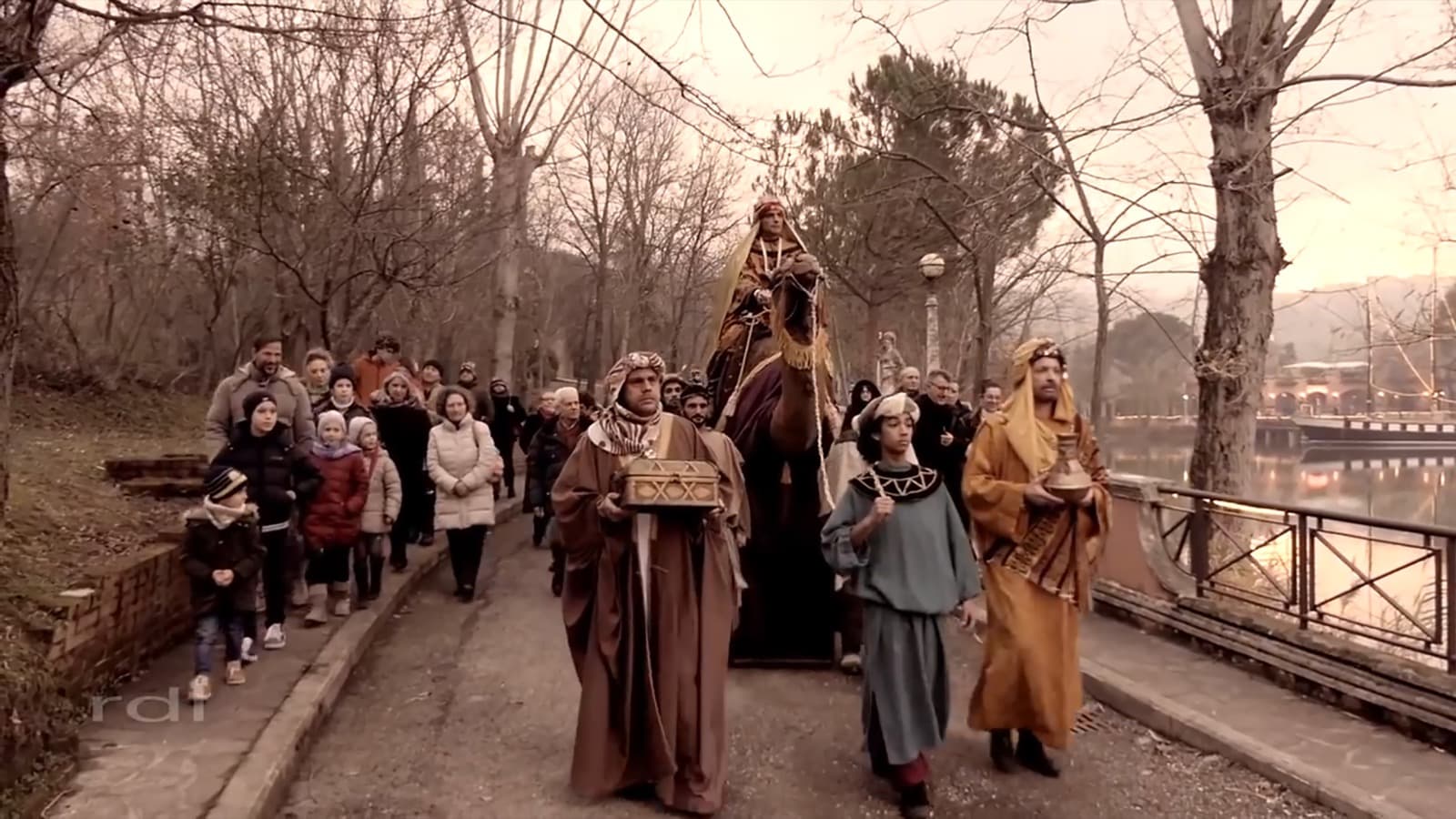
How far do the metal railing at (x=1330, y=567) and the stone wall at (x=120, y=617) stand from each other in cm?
712

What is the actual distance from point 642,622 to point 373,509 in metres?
4.01

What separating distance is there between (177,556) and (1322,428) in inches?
1807

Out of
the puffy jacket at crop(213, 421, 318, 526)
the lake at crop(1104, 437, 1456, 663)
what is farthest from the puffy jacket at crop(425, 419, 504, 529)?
the lake at crop(1104, 437, 1456, 663)

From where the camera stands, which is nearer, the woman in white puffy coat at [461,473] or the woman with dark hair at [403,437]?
the woman in white puffy coat at [461,473]

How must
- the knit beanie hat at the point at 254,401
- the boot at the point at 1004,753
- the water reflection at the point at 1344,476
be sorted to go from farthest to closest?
the water reflection at the point at 1344,476 → the knit beanie hat at the point at 254,401 → the boot at the point at 1004,753

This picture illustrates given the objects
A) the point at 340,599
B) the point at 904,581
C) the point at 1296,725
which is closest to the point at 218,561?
the point at 340,599

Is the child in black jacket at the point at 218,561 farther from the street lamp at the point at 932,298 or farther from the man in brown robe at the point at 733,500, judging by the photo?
the street lamp at the point at 932,298

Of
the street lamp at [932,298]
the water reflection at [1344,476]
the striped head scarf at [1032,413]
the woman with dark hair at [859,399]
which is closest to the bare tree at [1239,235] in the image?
the street lamp at [932,298]

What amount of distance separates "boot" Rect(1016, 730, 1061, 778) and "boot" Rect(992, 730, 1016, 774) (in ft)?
0.22

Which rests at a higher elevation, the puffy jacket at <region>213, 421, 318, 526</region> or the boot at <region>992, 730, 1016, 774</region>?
the puffy jacket at <region>213, 421, 318, 526</region>

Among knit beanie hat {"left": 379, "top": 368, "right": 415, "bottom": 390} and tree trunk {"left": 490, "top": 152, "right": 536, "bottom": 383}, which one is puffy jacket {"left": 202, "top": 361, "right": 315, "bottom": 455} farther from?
tree trunk {"left": 490, "top": 152, "right": 536, "bottom": 383}

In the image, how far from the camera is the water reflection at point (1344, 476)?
2573 centimetres

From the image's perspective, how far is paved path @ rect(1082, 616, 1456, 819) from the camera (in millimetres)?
5109

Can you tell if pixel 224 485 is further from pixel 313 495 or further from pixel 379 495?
pixel 379 495
